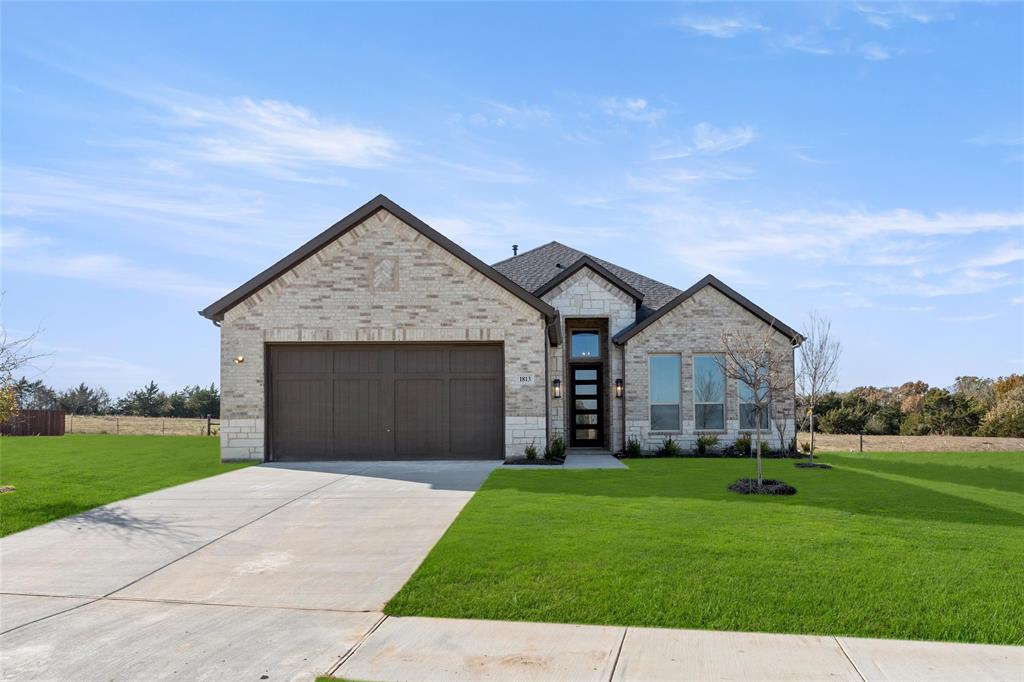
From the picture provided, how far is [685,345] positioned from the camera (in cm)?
2217

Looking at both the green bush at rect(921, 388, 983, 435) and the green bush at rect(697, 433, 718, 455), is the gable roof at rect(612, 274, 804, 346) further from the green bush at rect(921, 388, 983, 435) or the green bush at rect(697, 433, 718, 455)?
the green bush at rect(921, 388, 983, 435)

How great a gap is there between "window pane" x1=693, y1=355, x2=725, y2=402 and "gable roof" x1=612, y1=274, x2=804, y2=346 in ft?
5.34

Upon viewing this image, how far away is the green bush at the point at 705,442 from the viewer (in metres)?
21.8

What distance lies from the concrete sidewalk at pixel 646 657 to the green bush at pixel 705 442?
15.6 metres

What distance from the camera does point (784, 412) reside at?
73.4 feet

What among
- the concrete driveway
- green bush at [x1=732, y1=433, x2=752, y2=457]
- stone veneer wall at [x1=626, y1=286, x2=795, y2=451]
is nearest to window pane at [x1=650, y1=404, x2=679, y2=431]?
stone veneer wall at [x1=626, y1=286, x2=795, y2=451]

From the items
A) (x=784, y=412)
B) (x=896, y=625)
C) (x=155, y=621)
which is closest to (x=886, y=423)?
(x=784, y=412)

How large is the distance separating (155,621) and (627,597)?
4195 mm

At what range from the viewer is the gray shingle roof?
24703mm

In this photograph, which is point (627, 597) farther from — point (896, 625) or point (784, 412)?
Result: point (784, 412)

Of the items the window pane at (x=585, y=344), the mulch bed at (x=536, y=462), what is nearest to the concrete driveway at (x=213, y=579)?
the mulch bed at (x=536, y=462)

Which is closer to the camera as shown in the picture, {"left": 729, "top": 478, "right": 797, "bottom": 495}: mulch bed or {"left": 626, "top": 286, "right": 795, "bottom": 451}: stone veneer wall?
{"left": 729, "top": 478, "right": 797, "bottom": 495}: mulch bed

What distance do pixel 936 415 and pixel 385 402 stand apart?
28511mm

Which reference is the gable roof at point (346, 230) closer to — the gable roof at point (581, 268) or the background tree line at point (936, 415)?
the gable roof at point (581, 268)
